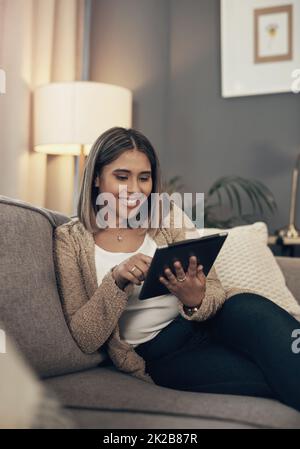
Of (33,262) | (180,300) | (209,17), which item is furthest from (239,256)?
(209,17)

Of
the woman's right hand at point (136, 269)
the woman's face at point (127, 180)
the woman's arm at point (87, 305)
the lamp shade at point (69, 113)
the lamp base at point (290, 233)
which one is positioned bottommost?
the woman's arm at point (87, 305)

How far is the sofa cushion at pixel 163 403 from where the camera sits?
3.13 ft

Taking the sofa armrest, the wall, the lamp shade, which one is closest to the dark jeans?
the sofa armrest

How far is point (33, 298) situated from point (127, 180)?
38 cm

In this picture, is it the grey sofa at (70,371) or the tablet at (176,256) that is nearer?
the grey sofa at (70,371)

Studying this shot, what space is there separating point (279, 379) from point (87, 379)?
0.37 metres

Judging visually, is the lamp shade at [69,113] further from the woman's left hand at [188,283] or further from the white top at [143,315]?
the woman's left hand at [188,283]

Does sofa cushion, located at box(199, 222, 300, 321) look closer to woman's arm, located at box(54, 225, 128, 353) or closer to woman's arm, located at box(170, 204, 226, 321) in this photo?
woman's arm, located at box(170, 204, 226, 321)

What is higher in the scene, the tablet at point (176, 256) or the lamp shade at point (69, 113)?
the lamp shade at point (69, 113)

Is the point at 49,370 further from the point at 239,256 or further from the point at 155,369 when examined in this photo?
the point at 239,256

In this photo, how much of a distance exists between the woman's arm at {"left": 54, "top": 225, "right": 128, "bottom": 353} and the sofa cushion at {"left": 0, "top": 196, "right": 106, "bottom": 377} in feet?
0.07

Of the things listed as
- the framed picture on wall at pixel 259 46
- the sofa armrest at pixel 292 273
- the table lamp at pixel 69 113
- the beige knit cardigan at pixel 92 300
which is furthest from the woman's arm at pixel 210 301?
the framed picture on wall at pixel 259 46

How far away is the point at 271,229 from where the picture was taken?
8.70ft

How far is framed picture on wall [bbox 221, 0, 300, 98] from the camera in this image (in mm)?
2607
